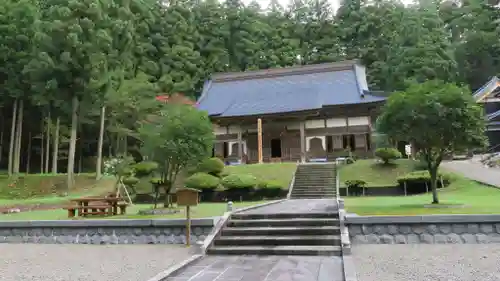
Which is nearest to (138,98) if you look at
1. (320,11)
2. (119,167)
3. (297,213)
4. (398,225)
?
(119,167)

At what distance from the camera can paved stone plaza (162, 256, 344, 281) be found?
5.73 m

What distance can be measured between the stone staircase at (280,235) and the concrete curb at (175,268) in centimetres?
63

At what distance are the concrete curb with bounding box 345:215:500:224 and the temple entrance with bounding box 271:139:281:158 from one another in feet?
59.7

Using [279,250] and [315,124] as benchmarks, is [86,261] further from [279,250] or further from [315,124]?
[315,124]

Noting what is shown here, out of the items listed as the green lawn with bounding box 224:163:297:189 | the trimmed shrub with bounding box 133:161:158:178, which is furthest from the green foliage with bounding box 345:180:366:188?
the trimmed shrub with bounding box 133:161:158:178

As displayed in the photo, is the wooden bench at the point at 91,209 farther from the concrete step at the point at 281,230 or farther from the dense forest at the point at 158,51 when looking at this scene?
the dense forest at the point at 158,51

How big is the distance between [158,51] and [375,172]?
2259 cm

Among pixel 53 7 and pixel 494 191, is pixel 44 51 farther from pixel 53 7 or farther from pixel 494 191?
pixel 494 191

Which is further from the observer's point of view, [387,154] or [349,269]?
[387,154]

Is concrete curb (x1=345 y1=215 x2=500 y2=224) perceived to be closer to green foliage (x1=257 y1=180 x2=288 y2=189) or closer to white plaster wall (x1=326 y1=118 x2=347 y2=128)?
green foliage (x1=257 y1=180 x2=288 y2=189)

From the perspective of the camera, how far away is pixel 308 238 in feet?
25.3

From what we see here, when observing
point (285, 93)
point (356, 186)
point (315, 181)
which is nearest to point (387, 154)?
point (356, 186)

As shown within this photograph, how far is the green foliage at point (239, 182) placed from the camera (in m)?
17.2

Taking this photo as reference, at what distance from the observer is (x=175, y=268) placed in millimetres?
6156
